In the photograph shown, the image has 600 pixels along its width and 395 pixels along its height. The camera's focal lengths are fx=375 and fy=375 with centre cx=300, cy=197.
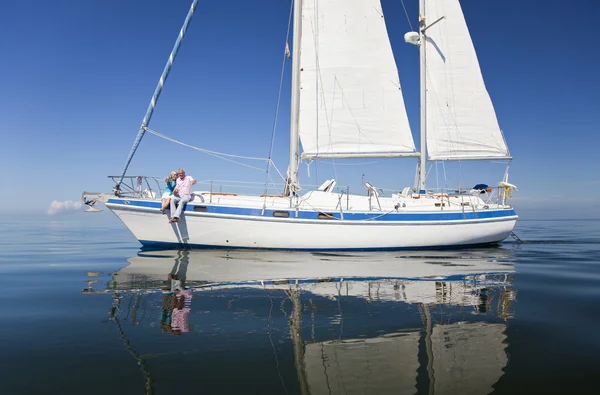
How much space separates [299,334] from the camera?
489cm

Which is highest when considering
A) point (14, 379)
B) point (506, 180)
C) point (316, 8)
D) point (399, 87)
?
point (316, 8)

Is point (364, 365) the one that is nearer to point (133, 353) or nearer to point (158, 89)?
point (133, 353)

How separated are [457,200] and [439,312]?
14362 mm

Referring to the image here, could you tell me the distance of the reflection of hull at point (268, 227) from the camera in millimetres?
15570

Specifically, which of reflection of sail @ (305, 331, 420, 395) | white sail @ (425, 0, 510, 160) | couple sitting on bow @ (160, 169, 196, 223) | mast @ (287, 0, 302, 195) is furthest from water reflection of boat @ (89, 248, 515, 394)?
white sail @ (425, 0, 510, 160)

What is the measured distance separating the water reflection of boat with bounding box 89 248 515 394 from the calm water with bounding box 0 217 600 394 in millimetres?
24

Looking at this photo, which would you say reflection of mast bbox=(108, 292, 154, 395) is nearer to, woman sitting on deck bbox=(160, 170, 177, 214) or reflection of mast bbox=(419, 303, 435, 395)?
reflection of mast bbox=(419, 303, 435, 395)

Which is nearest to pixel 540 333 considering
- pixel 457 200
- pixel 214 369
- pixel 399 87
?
pixel 214 369

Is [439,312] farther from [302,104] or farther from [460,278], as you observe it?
[302,104]

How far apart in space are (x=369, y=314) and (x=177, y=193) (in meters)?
11.4

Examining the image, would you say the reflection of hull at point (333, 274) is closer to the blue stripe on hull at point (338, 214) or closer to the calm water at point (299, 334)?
the calm water at point (299, 334)

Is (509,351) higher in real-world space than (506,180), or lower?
lower

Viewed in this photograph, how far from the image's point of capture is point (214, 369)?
3773 mm

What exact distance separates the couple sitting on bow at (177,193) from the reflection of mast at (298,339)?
30.0 ft
